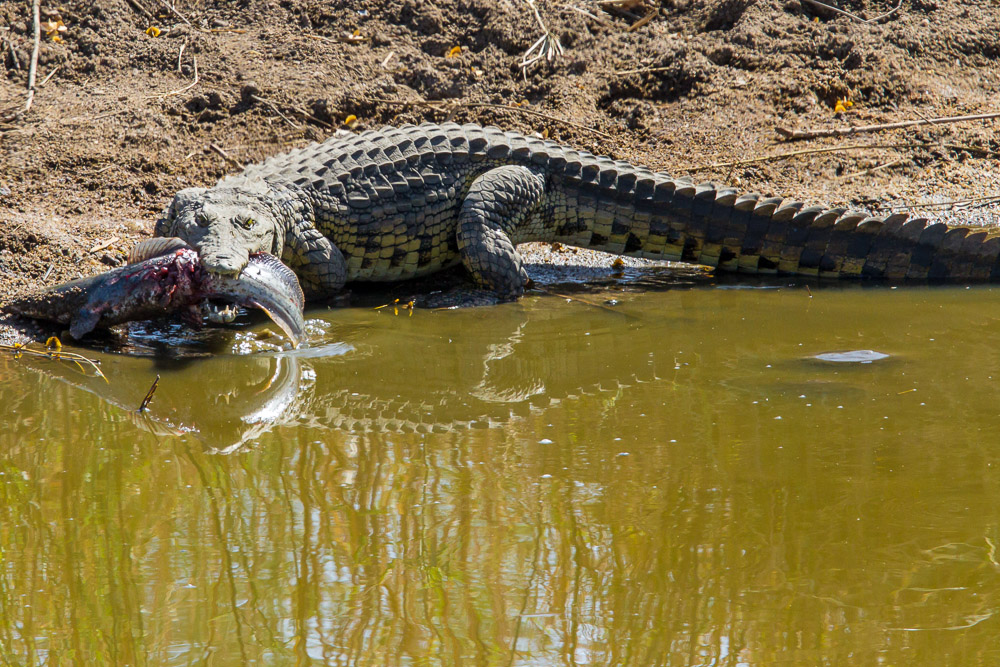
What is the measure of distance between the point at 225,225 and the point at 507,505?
2.55 metres

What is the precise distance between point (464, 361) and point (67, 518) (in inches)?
79.3

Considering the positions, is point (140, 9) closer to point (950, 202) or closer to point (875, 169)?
point (875, 169)

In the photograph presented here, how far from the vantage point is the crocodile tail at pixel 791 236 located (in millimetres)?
5742

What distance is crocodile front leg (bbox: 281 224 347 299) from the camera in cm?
521

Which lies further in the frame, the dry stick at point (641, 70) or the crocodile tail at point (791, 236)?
the dry stick at point (641, 70)

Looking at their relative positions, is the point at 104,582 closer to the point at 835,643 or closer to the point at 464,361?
the point at 835,643

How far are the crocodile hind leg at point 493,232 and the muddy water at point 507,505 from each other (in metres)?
1.04

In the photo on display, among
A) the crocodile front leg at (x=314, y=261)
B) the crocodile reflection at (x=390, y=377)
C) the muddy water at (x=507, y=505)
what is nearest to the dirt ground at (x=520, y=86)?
the crocodile front leg at (x=314, y=261)

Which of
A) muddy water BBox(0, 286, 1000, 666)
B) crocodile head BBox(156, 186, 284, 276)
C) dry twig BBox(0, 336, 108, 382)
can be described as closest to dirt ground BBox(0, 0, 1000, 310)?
crocodile head BBox(156, 186, 284, 276)

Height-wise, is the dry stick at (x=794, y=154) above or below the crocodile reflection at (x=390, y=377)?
above

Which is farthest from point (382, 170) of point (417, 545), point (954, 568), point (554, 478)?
point (954, 568)

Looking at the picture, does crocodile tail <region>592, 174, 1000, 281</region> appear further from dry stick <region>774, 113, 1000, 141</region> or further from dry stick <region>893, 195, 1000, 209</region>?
dry stick <region>774, 113, 1000, 141</region>

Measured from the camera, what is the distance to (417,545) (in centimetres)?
252

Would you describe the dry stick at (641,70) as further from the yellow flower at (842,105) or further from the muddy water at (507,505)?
the muddy water at (507,505)
